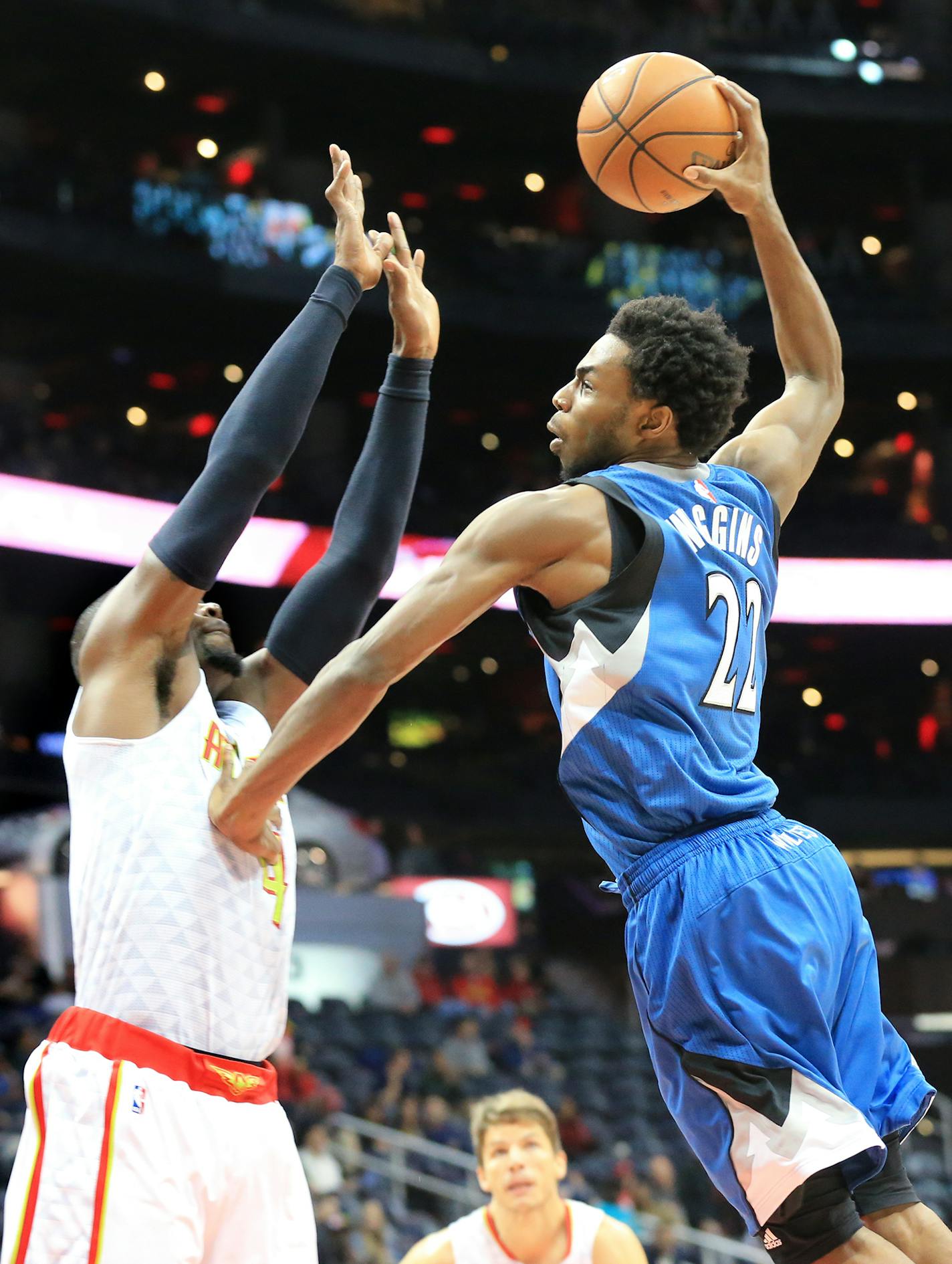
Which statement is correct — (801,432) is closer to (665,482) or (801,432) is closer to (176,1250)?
(665,482)

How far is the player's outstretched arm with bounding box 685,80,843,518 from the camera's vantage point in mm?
3320

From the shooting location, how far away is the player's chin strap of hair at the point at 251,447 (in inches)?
126

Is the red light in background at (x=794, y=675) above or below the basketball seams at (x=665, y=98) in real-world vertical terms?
above

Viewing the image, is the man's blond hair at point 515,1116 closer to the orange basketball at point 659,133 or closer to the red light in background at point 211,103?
the orange basketball at point 659,133

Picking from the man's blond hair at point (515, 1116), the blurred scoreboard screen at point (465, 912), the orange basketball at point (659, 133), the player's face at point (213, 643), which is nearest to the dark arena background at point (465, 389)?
the blurred scoreboard screen at point (465, 912)

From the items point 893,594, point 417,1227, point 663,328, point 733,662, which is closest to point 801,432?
point 663,328

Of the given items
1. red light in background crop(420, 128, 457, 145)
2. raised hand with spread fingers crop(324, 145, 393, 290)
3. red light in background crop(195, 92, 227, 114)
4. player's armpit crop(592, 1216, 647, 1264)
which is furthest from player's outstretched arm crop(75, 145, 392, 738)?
red light in background crop(420, 128, 457, 145)

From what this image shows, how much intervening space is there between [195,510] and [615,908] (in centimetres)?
2221

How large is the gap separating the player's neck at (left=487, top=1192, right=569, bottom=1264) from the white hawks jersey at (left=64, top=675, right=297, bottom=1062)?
1804 mm

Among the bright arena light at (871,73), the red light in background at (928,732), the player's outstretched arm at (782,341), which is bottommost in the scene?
the player's outstretched arm at (782,341)

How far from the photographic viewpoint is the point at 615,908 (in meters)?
24.8

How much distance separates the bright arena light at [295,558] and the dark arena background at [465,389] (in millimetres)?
47

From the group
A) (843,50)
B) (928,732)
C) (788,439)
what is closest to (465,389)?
(843,50)

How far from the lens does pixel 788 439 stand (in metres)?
3.36
